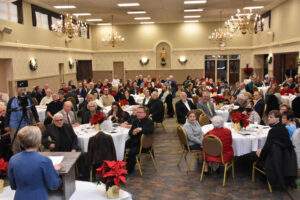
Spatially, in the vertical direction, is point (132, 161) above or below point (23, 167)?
below

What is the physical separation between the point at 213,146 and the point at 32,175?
4.08 metres

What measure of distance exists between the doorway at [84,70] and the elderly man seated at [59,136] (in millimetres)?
18927

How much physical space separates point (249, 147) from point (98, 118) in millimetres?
3246

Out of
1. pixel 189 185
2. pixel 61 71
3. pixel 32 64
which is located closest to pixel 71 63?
pixel 61 71

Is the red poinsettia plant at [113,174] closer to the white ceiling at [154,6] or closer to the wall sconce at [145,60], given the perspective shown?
the white ceiling at [154,6]

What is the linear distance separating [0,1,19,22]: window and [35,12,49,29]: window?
235 cm

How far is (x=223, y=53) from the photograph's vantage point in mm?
26109

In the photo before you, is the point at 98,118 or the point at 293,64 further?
the point at 293,64

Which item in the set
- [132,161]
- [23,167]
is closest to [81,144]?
[132,161]

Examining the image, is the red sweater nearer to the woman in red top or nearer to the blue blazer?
the woman in red top

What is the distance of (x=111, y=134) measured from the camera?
24.2ft

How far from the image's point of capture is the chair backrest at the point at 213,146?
639 centimetres

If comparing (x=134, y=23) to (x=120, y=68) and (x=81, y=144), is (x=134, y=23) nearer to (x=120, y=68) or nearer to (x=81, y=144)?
(x=120, y=68)

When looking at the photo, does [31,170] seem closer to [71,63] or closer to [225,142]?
[225,142]
